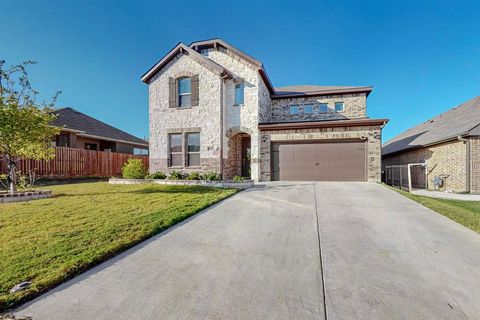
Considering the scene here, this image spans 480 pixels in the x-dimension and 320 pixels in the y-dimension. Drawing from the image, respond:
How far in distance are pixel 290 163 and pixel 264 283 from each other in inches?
392

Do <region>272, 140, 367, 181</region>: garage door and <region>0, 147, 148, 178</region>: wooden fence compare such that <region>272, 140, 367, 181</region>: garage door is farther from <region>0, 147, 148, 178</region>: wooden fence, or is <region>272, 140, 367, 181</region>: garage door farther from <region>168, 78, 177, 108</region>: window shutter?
<region>0, 147, 148, 178</region>: wooden fence

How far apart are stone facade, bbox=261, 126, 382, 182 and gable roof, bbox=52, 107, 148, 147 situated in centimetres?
1464

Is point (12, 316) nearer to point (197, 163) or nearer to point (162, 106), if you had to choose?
point (197, 163)

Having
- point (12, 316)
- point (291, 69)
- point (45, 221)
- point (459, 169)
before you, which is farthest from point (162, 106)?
point (459, 169)

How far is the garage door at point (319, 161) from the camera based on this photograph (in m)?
11.0

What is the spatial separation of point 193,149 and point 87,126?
40.0 ft

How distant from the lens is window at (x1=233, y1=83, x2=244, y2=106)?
12195 millimetres

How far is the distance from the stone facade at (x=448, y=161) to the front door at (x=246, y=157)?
416 inches

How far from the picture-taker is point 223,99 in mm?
11875

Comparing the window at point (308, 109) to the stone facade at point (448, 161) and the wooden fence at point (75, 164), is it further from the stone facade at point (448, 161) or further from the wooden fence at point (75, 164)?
the wooden fence at point (75, 164)

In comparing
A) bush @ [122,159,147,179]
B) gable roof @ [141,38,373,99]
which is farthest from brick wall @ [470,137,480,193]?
bush @ [122,159,147,179]

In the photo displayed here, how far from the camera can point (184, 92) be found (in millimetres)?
12414

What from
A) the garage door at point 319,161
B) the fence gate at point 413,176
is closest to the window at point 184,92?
the garage door at point 319,161

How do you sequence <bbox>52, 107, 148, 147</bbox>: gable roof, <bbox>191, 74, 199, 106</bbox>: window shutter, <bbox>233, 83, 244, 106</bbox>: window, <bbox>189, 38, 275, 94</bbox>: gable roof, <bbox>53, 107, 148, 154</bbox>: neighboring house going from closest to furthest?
<bbox>189, 38, 275, 94</bbox>: gable roof < <bbox>191, 74, 199, 106</bbox>: window shutter < <bbox>233, 83, 244, 106</bbox>: window < <bbox>53, 107, 148, 154</bbox>: neighboring house < <bbox>52, 107, 148, 147</bbox>: gable roof
